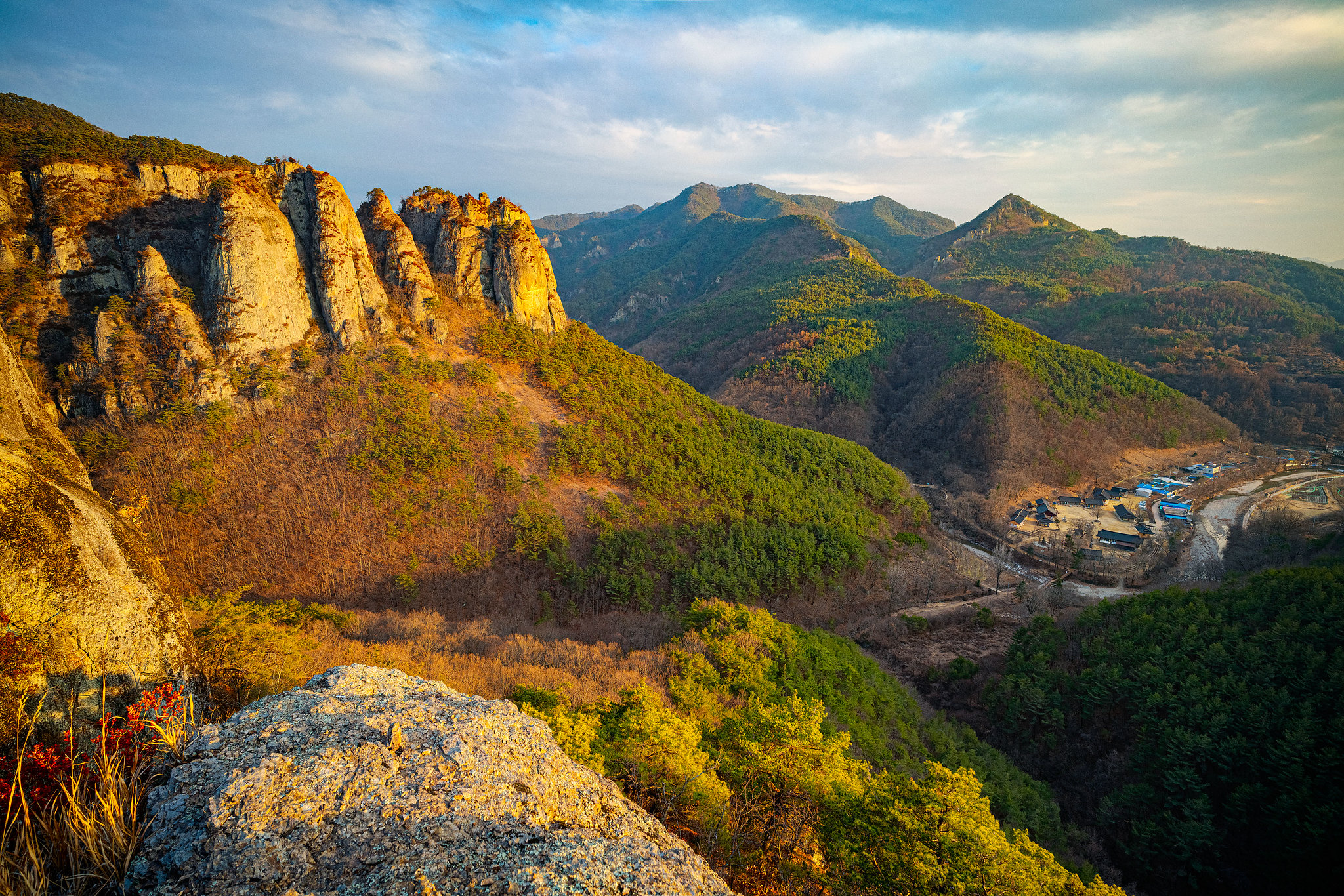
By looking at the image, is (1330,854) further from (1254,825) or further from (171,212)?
(171,212)

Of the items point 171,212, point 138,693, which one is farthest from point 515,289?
point 138,693

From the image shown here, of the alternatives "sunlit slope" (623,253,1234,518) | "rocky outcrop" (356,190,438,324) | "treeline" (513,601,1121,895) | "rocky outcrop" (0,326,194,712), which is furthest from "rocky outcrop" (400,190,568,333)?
"sunlit slope" (623,253,1234,518)

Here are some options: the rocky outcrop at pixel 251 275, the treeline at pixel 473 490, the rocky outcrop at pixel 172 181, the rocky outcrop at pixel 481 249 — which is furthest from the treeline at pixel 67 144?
the treeline at pixel 473 490

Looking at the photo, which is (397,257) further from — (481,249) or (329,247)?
(481,249)

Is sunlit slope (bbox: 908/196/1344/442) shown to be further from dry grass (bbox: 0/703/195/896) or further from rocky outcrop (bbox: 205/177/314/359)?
dry grass (bbox: 0/703/195/896)

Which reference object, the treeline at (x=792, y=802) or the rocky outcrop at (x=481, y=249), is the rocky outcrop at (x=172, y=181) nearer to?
the rocky outcrop at (x=481, y=249)

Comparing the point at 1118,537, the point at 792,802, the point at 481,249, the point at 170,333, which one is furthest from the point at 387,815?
the point at 1118,537
